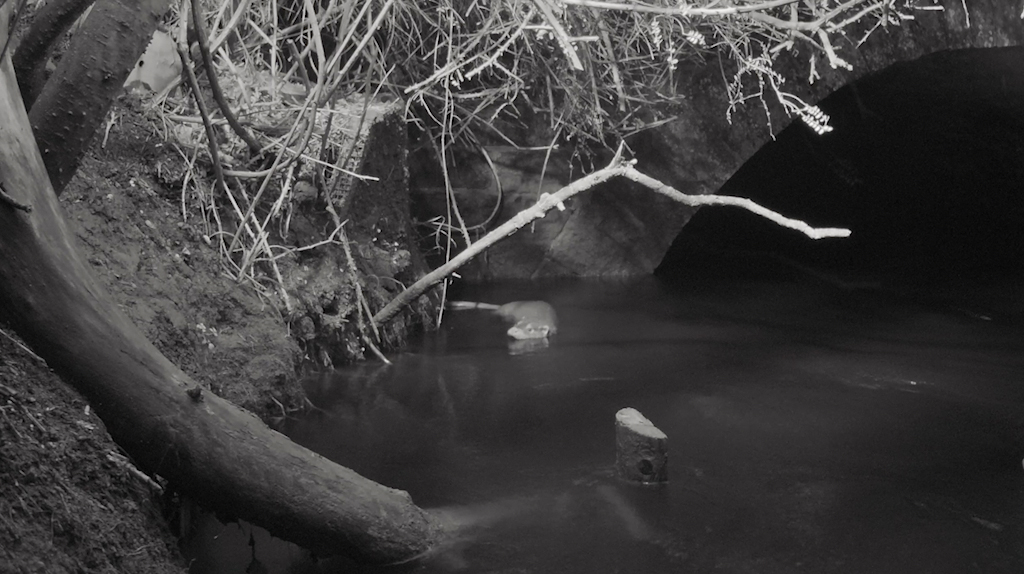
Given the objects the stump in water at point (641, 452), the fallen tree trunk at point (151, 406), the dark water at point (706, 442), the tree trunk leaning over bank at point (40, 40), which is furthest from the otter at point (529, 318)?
the tree trunk leaning over bank at point (40, 40)

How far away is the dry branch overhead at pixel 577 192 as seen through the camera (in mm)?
4406

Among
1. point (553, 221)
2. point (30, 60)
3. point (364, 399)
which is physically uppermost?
point (30, 60)

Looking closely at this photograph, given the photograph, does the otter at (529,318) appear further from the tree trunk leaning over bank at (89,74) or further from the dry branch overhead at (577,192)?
the tree trunk leaning over bank at (89,74)

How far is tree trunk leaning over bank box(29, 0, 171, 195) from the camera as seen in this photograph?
7.70 feet

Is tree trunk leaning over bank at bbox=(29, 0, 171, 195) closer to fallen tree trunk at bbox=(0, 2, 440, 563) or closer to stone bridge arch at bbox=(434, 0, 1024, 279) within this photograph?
Result: fallen tree trunk at bbox=(0, 2, 440, 563)

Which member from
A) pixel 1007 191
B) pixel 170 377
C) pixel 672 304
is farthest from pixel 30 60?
pixel 1007 191

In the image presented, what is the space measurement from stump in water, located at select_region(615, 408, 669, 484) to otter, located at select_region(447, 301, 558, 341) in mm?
→ 2379

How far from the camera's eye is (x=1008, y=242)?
9.16 metres

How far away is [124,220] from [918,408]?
3.82 metres

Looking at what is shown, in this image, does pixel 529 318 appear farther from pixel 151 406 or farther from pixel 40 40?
pixel 40 40

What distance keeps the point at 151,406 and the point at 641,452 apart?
183 cm

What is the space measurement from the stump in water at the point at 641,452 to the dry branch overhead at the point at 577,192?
3.94 feet

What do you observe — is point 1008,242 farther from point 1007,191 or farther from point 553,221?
point 553,221

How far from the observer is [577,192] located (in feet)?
16.4
